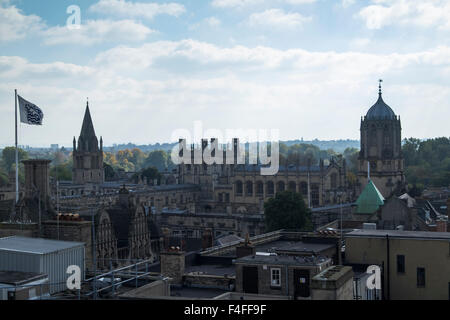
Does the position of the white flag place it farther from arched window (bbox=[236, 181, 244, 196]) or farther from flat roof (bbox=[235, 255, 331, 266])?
arched window (bbox=[236, 181, 244, 196])

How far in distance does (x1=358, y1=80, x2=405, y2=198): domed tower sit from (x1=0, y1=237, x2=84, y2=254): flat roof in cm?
6735

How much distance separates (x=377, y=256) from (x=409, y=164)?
14611 centimetres

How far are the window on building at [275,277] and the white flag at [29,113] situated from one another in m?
14.4

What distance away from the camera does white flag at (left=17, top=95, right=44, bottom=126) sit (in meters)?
30.0

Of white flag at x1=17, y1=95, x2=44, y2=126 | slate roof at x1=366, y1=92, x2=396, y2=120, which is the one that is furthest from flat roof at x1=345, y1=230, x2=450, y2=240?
slate roof at x1=366, y1=92, x2=396, y2=120

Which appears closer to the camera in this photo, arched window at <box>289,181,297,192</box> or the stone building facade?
the stone building facade

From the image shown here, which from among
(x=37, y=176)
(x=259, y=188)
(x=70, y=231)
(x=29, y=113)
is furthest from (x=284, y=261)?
(x=259, y=188)

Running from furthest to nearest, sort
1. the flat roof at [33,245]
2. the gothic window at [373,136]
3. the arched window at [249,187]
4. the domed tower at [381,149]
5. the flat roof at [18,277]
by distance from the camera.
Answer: the arched window at [249,187], the gothic window at [373,136], the domed tower at [381,149], the flat roof at [33,245], the flat roof at [18,277]

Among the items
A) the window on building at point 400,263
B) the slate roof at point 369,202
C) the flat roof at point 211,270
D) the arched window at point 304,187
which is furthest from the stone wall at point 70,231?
the arched window at point 304,187

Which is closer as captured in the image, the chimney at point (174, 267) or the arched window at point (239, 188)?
the chimney at point (174, 267)

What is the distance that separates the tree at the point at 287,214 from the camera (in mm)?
65250

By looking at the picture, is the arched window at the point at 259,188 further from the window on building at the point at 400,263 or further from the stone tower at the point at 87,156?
the window on building at the point at 400,263

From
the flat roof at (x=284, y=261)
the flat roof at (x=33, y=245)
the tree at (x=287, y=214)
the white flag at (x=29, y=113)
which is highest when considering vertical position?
the white flag at (x=29, y=113)
